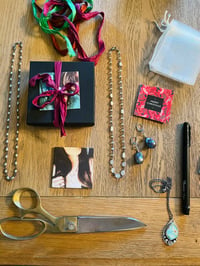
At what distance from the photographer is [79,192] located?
2.01 feet

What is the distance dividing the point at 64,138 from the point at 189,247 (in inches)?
14.8

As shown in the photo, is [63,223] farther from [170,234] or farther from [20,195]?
[170,234]

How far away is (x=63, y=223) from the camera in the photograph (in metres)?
0.57

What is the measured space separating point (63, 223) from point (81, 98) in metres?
0.29

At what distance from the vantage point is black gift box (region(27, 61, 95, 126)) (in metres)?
0.61

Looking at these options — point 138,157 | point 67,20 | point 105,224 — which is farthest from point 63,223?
point 67,20

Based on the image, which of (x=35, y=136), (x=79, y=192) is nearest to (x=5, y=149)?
(x=35, y=136)

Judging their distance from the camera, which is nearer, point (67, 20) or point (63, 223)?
point (63, 223)

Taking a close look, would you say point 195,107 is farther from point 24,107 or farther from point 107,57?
point 24,107

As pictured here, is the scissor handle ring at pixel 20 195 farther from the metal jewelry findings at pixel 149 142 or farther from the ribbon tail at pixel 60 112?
the metal jewelry findings at pixel 149 142

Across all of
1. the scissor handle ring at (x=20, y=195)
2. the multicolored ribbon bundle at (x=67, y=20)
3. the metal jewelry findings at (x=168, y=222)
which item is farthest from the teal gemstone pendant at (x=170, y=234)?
the multicolored ribbon bundle at (x=67, y=20)

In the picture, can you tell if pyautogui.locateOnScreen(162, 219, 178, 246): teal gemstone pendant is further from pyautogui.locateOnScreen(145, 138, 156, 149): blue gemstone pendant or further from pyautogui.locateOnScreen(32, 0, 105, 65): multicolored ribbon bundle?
pyautogui.locateOnScreen(32, 0, 105, 65): multicolored ribbon bundle

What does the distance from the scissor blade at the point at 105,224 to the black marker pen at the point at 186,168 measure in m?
0.11

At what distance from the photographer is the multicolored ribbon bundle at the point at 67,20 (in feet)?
2.26
